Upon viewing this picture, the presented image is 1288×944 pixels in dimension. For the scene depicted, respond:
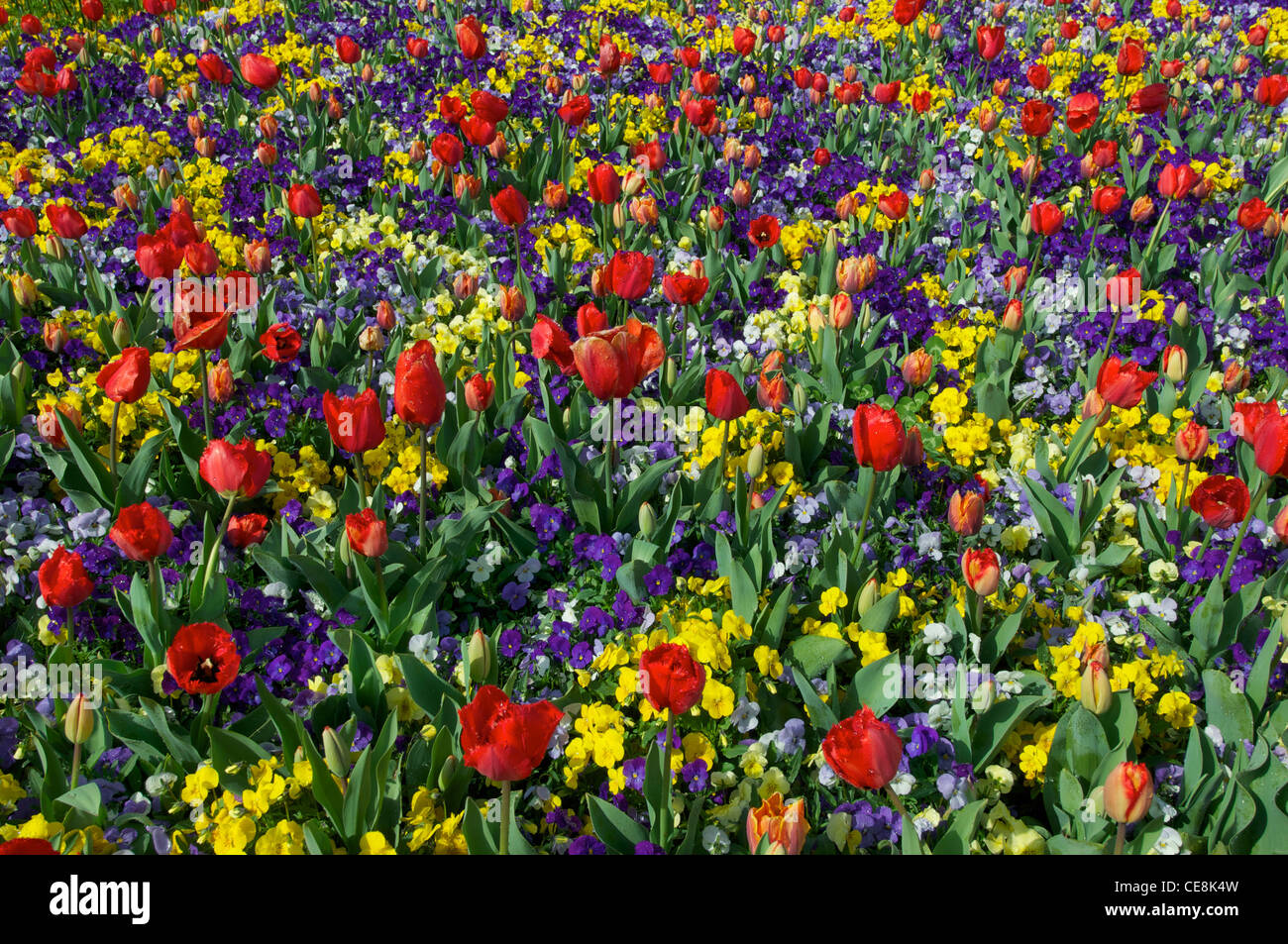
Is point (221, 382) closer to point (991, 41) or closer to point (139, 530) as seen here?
point (139, 530)

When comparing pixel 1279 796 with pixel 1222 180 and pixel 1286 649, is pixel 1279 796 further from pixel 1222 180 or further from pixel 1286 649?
pixel 1222 180

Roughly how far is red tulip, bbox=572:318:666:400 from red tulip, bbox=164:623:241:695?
1.06 m

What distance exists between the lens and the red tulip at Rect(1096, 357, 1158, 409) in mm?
2955

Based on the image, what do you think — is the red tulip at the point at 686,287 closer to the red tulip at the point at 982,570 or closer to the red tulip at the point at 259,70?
the red tulip at the point at 982,570

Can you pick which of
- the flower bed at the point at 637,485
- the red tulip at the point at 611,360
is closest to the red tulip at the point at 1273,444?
the flower bed at the point at 637,485

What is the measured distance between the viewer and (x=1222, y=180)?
502 cm

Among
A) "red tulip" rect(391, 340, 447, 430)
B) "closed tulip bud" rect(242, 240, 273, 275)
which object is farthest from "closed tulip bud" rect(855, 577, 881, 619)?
"closed tulip bud" rect(242, 240, 273, 275)

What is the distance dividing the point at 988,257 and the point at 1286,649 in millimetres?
2389

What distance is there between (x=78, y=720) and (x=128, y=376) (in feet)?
3.14

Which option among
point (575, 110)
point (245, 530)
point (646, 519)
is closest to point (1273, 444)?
point (646, 519)

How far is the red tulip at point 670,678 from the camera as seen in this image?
6.33ft

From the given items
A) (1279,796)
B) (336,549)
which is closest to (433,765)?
(336,549)

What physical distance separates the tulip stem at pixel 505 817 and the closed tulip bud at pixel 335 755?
362 mm
